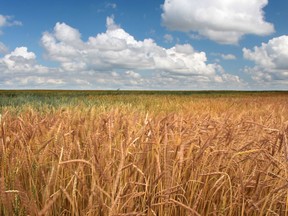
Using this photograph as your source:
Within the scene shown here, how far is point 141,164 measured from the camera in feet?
6.24

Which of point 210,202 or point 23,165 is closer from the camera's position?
point 210,202

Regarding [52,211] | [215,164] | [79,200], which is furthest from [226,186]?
[52,211]

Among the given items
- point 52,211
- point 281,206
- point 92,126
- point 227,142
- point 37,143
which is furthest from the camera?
point 92,126

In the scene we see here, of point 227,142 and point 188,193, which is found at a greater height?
point 227,142

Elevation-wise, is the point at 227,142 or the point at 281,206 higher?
the point at 227,142

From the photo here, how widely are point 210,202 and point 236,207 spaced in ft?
0.49

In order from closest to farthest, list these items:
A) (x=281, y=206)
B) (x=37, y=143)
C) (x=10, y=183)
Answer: (x=281, y=206) < (x=10, y=183) < (x=37, y=143)

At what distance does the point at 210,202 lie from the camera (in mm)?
1748

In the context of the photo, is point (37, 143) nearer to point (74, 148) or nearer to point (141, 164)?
point (74, 148)

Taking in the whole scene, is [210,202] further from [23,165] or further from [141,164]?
[23,165]

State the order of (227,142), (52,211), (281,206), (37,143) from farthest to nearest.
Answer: (37,143)
(227,142)
(281,206)
(52,211)

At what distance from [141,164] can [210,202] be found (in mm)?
422

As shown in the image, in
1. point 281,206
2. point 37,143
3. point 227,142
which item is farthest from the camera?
point 37,143

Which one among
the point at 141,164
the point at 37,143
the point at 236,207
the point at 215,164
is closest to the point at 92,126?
the point at 37,143
